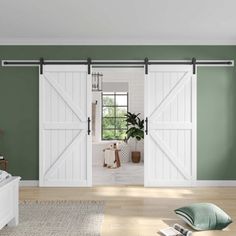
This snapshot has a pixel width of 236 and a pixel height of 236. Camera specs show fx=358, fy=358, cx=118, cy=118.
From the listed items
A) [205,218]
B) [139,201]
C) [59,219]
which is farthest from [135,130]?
[205,218]

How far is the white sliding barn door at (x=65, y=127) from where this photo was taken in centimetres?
609

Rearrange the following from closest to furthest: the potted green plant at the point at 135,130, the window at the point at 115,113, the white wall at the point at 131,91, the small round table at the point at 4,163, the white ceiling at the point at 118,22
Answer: the white ceiling at the point at 118,22
the small round table at the point at 4,163
the potted green plant at the point at 135,130
the white wall at the point at 131,91
the window at the point at 115,113

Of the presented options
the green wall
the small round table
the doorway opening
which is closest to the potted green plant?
the doorway opening

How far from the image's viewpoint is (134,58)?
6176 millimetres

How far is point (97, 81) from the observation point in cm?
872

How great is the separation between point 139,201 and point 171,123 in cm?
163

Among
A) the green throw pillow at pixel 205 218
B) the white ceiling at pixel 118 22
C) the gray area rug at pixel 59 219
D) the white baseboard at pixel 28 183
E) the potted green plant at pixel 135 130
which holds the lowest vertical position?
the gray area rug at pixel 59 219

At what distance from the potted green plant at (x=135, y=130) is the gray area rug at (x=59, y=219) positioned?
3966 mm

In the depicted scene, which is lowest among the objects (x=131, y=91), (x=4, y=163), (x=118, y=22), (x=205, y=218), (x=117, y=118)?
(x=205, y=218)

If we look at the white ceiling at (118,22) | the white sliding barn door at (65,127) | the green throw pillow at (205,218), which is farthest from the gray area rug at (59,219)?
the white ceiling at (118,22)

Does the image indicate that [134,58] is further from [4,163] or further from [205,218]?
[205,218]

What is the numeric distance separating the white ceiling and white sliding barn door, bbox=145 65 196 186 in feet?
1.99

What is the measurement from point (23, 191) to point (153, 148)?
2.25 meters

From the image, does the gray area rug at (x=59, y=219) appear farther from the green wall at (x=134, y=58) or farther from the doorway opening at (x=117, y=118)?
the doorway opening at (x=117, y=118)
